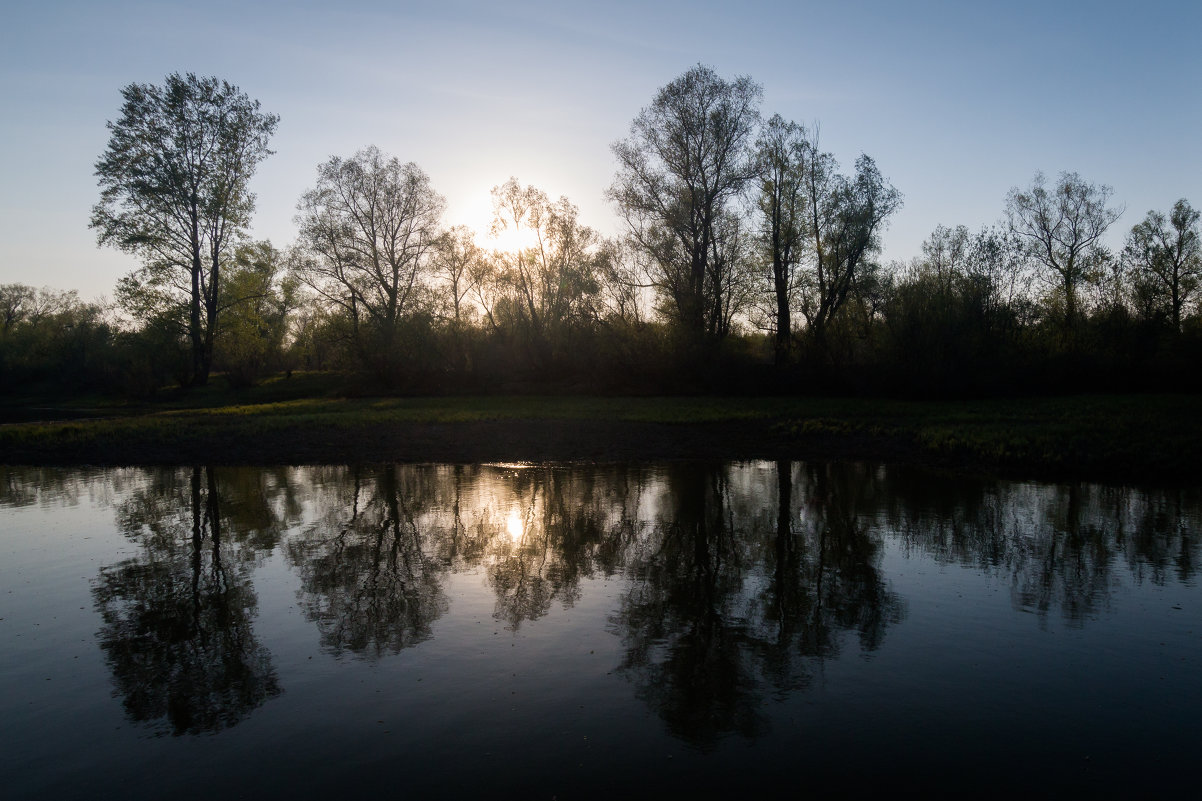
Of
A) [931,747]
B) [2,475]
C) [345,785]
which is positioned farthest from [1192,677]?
[2,475]

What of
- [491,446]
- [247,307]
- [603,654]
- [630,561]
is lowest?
[603,654]

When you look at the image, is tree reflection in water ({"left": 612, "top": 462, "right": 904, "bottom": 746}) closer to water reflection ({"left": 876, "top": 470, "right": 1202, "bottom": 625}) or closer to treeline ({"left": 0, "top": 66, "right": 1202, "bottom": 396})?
water reflection ({"left": 876, "top": 470, "right": 1202, "bottom": 625})

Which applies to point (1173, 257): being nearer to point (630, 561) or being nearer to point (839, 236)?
point (839, 236)

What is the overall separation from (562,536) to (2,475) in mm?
16730

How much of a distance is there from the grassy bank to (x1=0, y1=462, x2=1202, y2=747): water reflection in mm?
3100

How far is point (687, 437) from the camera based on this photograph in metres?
23.1

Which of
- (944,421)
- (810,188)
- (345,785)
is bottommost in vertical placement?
(345,785)

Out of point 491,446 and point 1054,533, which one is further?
point 491,446

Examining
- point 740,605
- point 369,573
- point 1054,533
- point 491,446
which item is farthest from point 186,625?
point 491,446

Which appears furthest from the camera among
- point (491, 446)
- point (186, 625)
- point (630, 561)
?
point (491, 446)

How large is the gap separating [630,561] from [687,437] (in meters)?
13.4

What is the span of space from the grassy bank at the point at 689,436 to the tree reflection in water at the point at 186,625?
9657mm

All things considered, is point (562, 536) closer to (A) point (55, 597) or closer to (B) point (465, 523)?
(B) point (465, 523)

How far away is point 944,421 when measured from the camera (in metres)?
24.0
